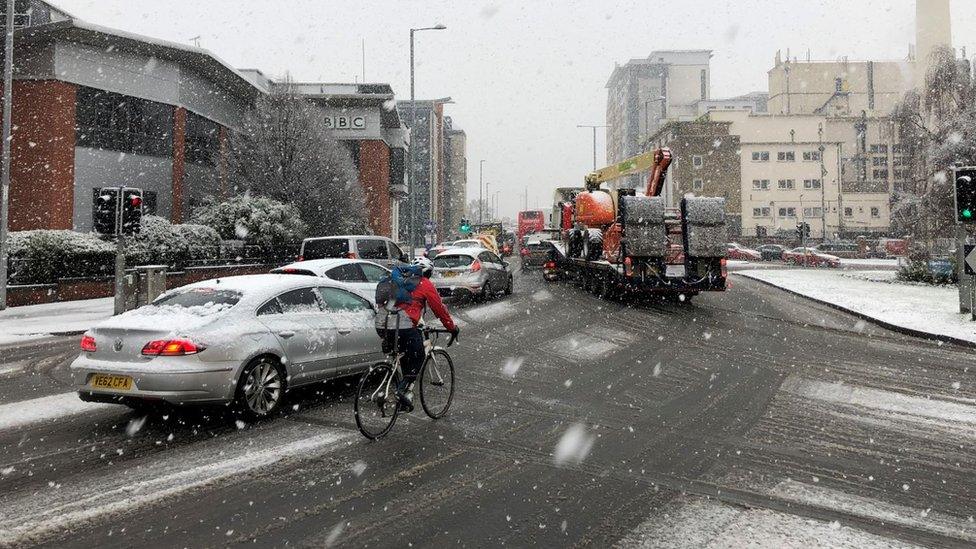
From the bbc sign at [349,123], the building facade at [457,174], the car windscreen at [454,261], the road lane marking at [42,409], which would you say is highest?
the building facade at [457,174]

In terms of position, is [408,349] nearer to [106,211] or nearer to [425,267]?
[425,267]

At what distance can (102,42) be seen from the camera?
2556cm

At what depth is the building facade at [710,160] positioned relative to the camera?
250ft

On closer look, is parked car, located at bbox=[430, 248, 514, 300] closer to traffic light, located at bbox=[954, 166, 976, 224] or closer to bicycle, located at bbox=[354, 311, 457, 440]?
bicycle, located at bbox=[354, 311, 457, 440]

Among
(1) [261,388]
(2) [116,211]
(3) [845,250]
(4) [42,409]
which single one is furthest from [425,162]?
(1) [261,388]

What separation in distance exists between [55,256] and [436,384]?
1661cm

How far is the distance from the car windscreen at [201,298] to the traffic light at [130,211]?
9571 mm

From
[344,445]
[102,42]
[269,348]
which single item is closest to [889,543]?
[344,445]

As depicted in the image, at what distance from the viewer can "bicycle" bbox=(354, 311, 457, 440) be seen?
573 centimetres

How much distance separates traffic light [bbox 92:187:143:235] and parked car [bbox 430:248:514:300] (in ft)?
24.6

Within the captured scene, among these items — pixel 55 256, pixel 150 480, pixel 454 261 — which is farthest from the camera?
pixel 454 261

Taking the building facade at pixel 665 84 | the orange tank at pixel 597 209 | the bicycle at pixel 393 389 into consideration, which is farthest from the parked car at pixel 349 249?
the building facade at pixel 665 84

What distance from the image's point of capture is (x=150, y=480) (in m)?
4.78

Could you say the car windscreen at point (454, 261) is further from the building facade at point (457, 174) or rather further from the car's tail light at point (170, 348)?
the building facade at point (457, 174)
